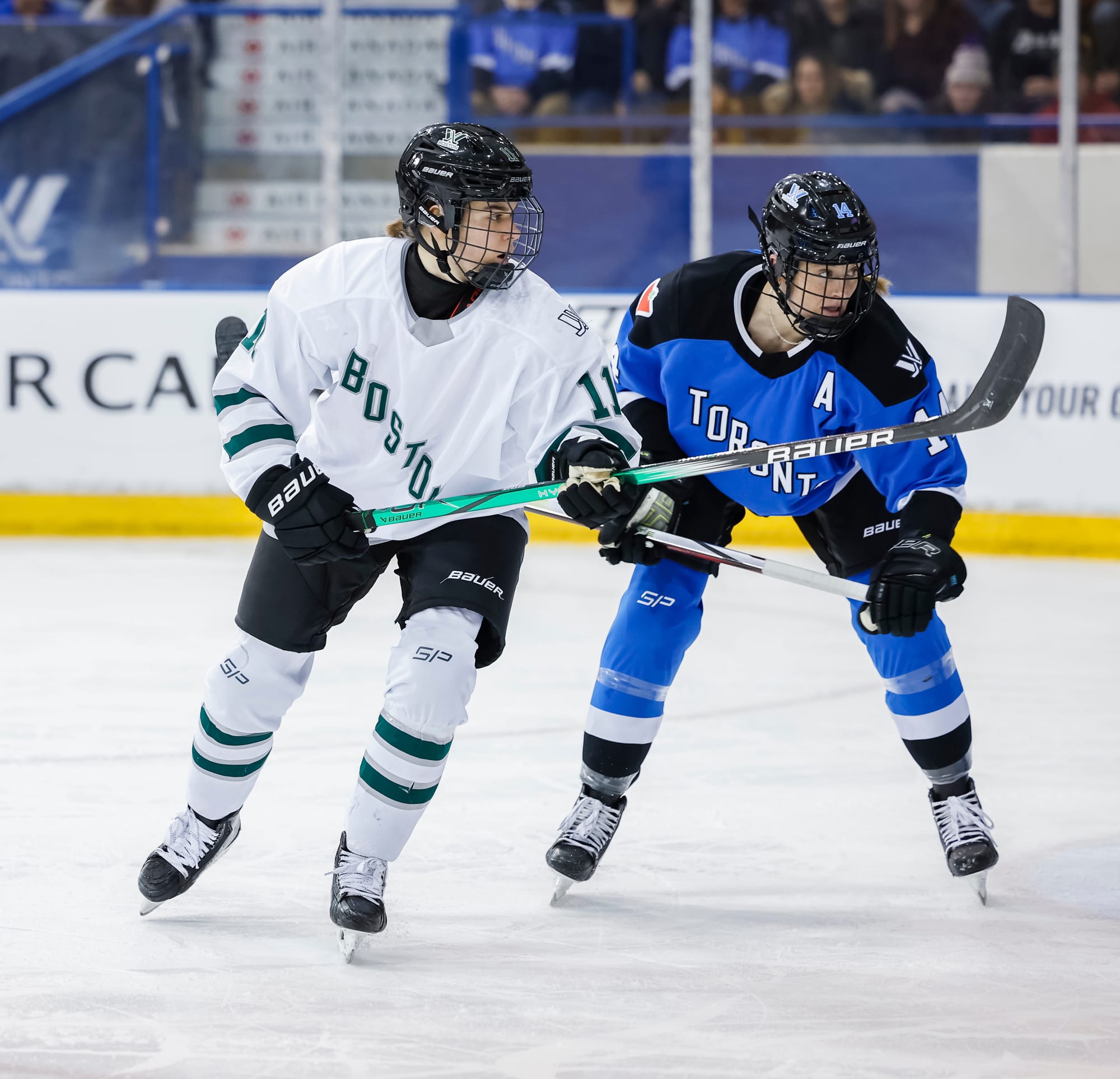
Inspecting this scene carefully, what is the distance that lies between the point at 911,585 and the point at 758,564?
23 cm

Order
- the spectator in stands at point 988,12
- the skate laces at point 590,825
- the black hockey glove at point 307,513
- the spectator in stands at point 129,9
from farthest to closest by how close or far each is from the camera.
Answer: the spectator in stands at point 129,9 < the spectator in stands at point 988,12 < the skate laces at point 590,825 < the black hockey glove at point 307,513

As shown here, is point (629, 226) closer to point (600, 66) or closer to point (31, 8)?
point (600, 66)

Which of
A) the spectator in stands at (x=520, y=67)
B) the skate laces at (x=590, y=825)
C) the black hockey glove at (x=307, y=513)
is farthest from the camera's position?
the spectator in stands at (x=520, y=67)

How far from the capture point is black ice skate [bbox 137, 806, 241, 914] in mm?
2363

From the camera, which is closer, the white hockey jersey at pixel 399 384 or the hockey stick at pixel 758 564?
the white hockey jersey at pixel 399 384

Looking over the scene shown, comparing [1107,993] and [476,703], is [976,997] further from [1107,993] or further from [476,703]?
[476,703]

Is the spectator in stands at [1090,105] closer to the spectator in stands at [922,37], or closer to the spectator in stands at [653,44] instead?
the spectator in stands at [922,37]

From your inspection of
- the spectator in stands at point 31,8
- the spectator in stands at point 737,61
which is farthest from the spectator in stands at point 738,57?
the spectator in stands at point 31,8

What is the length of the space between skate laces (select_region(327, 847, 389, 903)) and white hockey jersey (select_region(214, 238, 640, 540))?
44 centimetres

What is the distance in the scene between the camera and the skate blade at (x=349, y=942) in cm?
220

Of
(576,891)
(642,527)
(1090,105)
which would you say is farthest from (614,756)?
(1090,105)

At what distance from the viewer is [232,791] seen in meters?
2.39

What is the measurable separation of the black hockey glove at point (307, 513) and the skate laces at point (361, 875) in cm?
40

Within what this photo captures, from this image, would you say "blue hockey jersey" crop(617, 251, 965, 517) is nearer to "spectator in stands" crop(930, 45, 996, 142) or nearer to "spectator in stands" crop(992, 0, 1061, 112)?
"spectator in stands" crop(930, 45, 996, 142)
